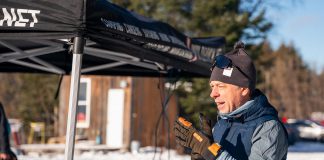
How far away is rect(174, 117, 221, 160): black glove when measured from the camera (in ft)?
9.22

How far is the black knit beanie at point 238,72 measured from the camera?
3.05 metres

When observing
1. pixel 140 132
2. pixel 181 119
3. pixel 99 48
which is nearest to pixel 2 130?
pixel 99 48

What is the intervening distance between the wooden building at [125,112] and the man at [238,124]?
51.0ft

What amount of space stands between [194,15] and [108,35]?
47.3ft

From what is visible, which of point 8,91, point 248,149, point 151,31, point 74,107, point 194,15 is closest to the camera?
point 248,149

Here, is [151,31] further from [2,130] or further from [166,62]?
[2,130]

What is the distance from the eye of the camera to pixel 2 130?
20.8 feet

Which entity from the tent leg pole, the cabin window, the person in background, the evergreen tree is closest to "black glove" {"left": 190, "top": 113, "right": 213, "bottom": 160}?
the tent leg pole

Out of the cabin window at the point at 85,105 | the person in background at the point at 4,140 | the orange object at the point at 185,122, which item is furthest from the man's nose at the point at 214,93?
the cabin window at the point at 85,105

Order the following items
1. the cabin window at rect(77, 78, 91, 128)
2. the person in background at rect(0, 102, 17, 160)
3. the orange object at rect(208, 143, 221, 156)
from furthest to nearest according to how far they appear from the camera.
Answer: the cabin window at rect(77, 78, 91, 128)
the person in background at rect(0, 102, 17, 160)
the orange object at rect(208, 143, 221, 156)

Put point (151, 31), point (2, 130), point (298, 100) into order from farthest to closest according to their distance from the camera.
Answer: point (298, 100) < point (2, 130) < point (151, 31)

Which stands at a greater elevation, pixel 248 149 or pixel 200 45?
pixel 200 45

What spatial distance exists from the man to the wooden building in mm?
15543

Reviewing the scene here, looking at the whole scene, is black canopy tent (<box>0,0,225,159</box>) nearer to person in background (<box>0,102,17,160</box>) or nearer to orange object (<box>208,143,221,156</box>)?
person in background (<box>0,102,17,160</box>)
